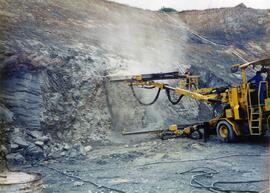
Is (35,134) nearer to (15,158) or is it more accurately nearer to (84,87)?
(15,158)

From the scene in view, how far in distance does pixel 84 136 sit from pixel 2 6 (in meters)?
7.20

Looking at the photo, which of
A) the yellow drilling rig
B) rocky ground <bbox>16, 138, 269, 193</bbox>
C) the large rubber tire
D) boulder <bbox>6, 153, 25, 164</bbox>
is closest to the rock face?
boulder <bbox>6, 153, 25, 164</bbox>

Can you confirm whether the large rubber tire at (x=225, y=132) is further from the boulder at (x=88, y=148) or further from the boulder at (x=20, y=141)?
the boulder at (x=20, y=141)

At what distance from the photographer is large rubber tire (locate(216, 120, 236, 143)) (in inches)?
471

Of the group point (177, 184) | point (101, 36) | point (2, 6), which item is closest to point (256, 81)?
point (177, 184)

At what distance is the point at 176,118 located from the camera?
50.8 ft

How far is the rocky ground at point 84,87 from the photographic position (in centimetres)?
1052

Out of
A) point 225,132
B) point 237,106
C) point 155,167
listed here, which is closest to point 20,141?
point 155,167

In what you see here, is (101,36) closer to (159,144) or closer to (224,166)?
(159,144)

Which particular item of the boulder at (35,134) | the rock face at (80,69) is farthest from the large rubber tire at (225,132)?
the boulder at (35,134)

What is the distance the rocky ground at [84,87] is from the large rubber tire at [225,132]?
19.9 inches

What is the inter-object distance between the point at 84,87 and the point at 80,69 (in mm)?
710

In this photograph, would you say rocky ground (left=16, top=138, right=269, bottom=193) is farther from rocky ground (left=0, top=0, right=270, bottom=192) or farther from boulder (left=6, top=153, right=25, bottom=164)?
boulder (left=6, top=153, right=25, bottom=164)

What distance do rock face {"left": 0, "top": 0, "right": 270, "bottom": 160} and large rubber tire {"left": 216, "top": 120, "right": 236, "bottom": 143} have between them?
8.26ft
